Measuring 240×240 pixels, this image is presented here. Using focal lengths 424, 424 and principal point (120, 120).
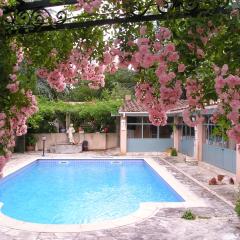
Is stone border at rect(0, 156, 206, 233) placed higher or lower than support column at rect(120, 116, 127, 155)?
lower

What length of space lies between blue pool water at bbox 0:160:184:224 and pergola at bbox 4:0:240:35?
7.82 metres

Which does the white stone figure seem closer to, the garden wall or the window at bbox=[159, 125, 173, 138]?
the garden wall

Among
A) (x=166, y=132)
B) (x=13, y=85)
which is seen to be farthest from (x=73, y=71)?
(x=166, y=132)

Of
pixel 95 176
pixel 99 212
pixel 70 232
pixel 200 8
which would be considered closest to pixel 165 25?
pixel 200 8

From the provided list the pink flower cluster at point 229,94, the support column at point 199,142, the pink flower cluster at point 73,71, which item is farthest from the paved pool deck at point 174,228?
the support column at point 199,142

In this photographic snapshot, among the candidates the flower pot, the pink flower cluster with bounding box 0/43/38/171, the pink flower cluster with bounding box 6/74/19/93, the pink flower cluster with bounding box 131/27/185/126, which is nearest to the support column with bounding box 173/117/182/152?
the flower pot

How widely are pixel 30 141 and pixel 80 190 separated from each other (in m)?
13.2

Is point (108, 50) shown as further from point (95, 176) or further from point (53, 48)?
point (95, 176)

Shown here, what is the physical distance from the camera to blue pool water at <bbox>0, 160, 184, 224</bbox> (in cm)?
1230

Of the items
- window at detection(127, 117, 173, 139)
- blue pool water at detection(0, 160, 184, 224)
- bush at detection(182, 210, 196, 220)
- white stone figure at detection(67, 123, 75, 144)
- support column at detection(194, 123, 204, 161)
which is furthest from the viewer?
white stone figure at detection(67, 123, 75, 144)

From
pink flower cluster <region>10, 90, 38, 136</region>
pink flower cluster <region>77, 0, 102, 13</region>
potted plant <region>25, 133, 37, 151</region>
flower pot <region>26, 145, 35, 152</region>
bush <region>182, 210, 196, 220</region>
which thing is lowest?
bush <region>182, 210, 196, 220</region>

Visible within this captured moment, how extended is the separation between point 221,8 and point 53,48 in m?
2.12

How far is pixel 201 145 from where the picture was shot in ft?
71.6

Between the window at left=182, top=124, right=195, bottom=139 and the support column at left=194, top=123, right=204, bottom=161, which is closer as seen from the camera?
the support column at left=194, top=123, right=204, bottom=161
